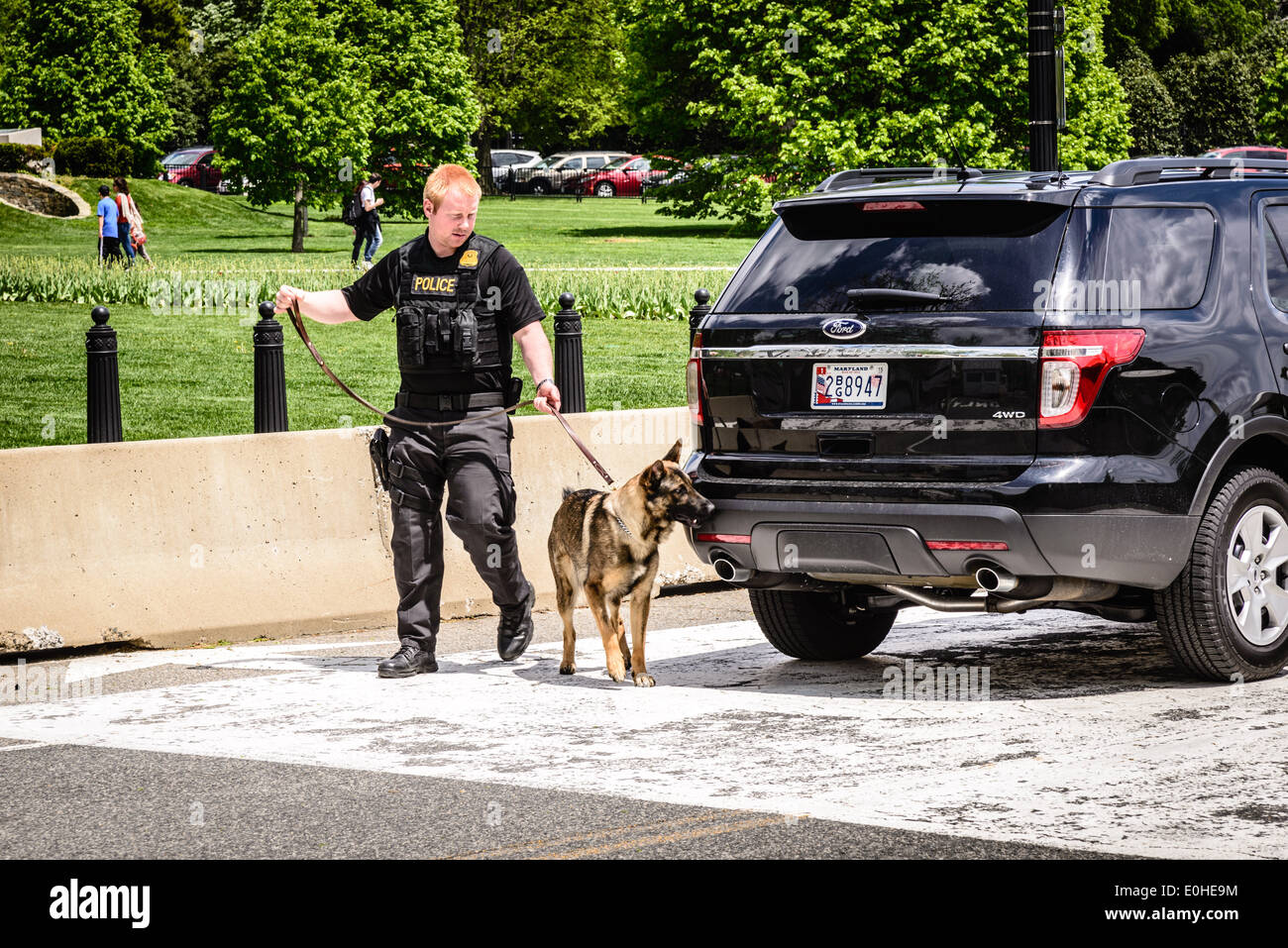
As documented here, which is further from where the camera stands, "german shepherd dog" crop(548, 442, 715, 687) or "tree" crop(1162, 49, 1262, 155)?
"tree" crop(1162, 49, 1262, 155)

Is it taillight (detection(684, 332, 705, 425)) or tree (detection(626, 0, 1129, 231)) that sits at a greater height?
tree (detection(626, 0, 1129, 231))

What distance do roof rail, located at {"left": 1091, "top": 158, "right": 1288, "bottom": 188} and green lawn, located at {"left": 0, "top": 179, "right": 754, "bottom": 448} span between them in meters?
8.65

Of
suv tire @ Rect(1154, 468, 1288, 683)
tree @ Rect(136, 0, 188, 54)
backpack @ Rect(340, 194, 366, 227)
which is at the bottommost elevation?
suv tire @ Rect(1154, 468, 1288, 683)

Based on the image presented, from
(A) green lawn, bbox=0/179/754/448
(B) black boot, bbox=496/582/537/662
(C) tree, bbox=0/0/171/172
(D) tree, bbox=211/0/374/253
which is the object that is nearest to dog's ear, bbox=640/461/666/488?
(B) black boot, bbox=496/582/537/662

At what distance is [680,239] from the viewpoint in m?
49.5

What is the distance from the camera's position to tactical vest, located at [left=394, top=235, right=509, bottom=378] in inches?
329

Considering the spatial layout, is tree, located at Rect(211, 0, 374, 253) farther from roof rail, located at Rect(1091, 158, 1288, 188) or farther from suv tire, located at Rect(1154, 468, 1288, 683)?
suv tire, located at Rect(1154, 468, 1288, 683)

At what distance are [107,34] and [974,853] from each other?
51.6 metres

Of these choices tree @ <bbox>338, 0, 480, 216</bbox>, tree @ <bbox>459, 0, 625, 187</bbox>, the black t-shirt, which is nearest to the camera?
the black t-shirt

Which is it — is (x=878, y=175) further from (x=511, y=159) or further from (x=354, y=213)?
(x=511, y=159)

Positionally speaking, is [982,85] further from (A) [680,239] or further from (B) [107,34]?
(B) [107,34]

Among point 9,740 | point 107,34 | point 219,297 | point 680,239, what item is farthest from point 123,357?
point 107,34

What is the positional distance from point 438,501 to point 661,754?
2323 millimetres

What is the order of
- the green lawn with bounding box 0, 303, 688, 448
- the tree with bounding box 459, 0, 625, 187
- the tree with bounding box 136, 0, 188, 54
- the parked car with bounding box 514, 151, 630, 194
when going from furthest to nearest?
the tree with bounding box 136, 0, 188, 54
the parked car with bounding box 514, 151, 630, 194
the tree with bounding box 459, 0, 625, 187
the green lawn with bounding box 0, 303, 688, 448
